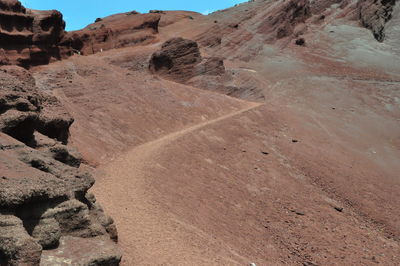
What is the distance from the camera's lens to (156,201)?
12680 mm

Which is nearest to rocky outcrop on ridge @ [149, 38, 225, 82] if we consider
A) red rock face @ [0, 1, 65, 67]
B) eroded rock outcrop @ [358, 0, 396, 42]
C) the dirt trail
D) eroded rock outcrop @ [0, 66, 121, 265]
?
red rock face @ [0, 1, 65, 67]

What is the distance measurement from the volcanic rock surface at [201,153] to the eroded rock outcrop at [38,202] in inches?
1.1

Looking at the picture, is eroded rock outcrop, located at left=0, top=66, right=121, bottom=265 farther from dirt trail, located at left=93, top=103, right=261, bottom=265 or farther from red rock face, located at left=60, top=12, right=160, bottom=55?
red rock face, located at left=60, top=12, right=160, bottom=55

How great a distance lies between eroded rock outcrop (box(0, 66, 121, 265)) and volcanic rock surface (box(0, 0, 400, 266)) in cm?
3

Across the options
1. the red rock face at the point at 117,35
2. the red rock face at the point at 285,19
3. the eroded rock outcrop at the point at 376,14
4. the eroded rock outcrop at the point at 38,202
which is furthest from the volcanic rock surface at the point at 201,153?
the eroded rock outcrop at the point at 376,14

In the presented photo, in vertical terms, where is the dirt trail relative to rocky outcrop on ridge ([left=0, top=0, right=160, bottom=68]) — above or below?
below

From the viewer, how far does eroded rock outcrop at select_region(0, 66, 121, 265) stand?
20.3 ft

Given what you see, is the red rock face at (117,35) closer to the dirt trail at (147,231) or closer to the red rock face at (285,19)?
the red rock face at (285,19)

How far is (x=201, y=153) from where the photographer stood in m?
19.2

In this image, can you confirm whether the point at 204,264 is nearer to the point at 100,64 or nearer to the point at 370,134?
the point at 100,64

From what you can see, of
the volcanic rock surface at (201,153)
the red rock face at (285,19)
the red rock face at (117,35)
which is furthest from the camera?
the red rock face at (285,19)

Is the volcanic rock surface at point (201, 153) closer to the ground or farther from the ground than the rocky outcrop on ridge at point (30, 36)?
closer to the ground

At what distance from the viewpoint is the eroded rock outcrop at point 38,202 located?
620 cm

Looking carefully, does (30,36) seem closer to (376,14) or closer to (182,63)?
(182,63)
